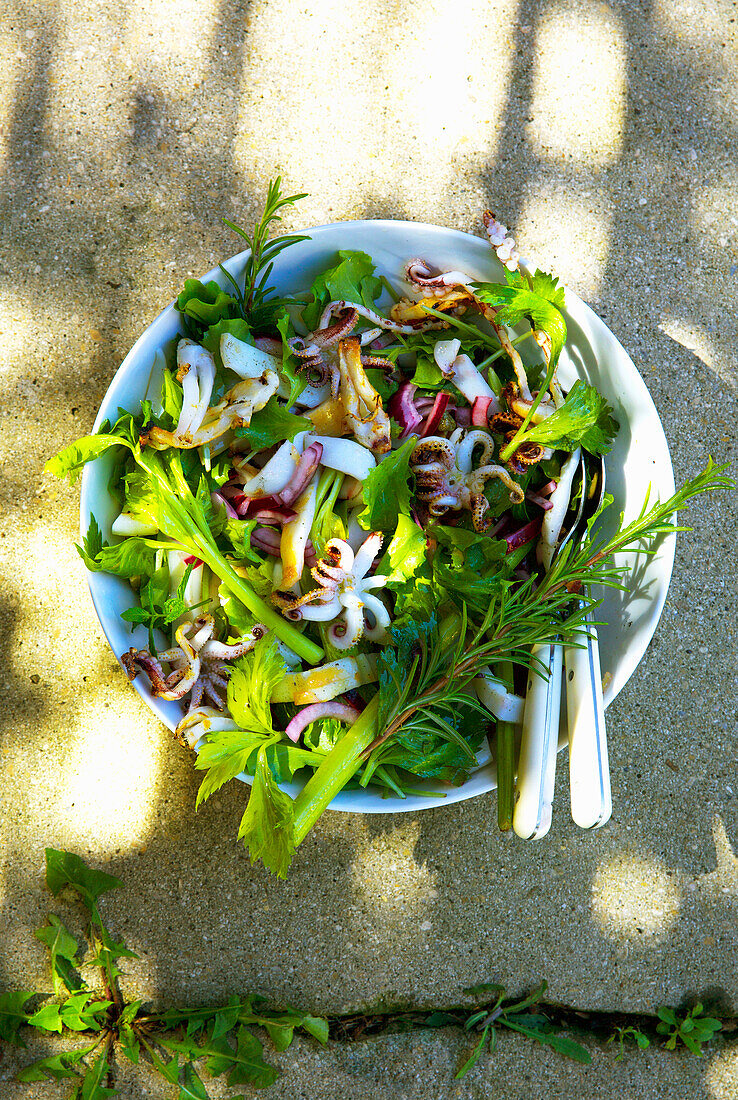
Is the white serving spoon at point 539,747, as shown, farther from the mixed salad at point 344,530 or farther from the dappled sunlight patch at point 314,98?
the dappled sunlight patch at point 314,98

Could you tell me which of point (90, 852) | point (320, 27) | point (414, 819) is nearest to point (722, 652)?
point (414, 819)

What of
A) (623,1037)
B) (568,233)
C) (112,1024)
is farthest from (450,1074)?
(568,233)

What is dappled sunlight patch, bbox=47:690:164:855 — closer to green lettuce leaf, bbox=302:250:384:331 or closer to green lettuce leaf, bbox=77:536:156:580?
green lettuce leaf, bbox=77:536:156:580

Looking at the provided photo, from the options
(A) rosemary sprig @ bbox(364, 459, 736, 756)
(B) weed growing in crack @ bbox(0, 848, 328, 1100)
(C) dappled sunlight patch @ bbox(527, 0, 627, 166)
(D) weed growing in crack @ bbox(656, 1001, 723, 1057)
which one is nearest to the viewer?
(A) rosemary sprig @ bbox(364, 459, 736, 756)

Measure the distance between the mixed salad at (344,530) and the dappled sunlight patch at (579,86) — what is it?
0.51m

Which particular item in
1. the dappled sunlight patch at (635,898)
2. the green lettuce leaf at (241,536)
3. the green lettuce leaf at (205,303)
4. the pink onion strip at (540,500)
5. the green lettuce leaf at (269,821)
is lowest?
the dappled sunlight patch at (635,898)

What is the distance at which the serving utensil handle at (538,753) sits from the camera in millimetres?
989

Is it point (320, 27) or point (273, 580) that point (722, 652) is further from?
point (320, 27)

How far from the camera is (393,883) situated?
127 cm

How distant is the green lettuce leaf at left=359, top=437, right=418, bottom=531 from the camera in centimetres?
96

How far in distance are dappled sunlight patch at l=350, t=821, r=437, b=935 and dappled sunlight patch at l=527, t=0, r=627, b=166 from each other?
121 centimetres

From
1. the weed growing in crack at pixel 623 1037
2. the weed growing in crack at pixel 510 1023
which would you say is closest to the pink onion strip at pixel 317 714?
the weed growing in crack at pixel 510 1023

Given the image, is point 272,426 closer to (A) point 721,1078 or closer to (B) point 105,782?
(B) point 105,782

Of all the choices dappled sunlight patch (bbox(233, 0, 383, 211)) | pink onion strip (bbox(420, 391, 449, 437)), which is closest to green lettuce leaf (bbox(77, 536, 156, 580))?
pink onion strip (bbox(420, 391, 449, 437))
